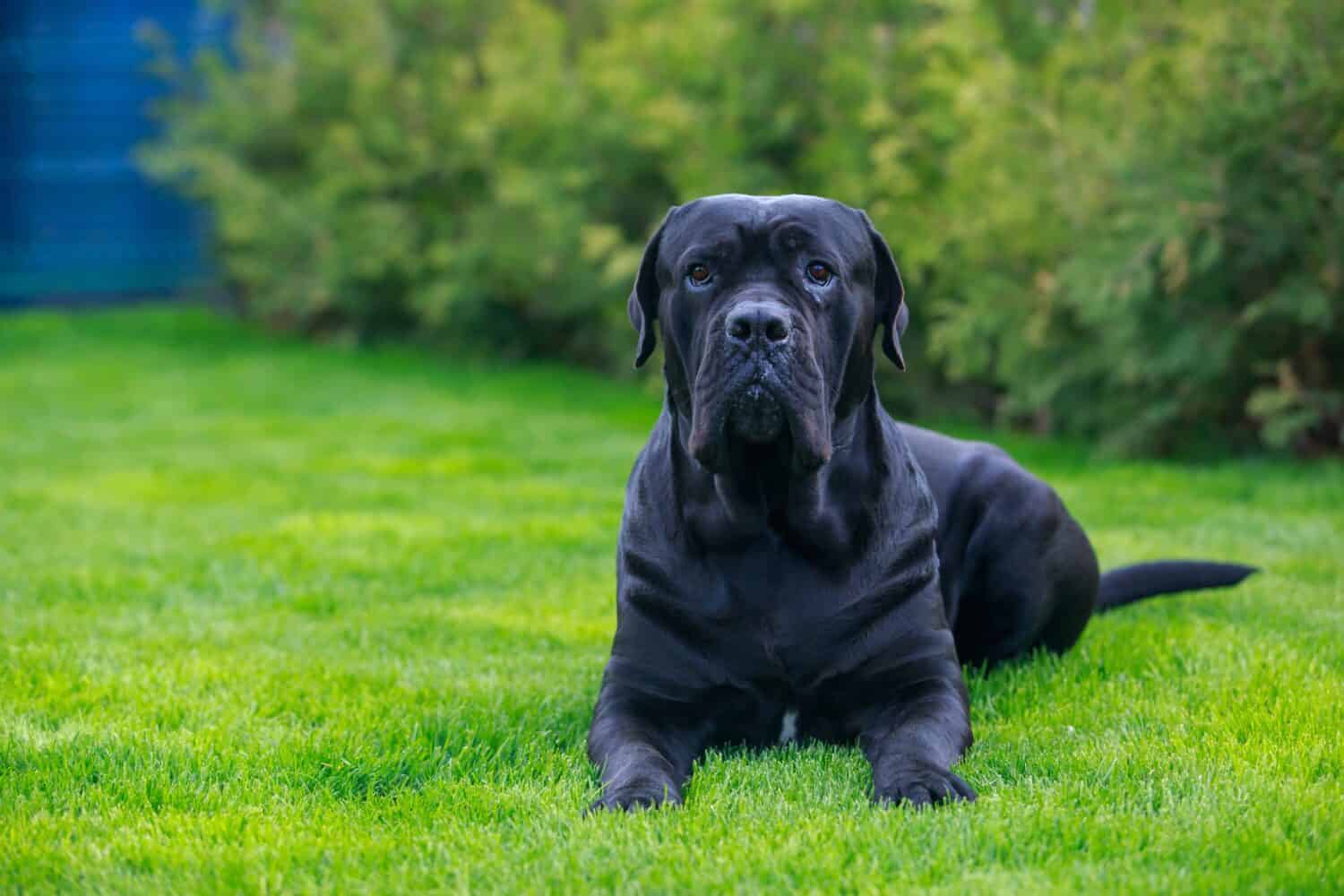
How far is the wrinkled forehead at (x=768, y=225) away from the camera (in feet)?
10.3

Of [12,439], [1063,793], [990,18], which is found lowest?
[12,439]

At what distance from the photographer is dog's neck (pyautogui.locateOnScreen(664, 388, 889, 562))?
10.5ft

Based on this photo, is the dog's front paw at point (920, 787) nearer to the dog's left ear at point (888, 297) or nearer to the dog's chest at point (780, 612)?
the dog's chest at point (780, 612)


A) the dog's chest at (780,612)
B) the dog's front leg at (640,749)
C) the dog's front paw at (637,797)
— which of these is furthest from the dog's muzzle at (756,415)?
the dog's front paw at (637,797)

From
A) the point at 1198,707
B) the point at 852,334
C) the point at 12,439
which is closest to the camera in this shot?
the point at 852,334

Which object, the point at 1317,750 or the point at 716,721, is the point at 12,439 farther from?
the point at 1317,750

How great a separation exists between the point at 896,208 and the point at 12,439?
5.42 meters

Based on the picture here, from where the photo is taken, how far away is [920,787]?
2.81 meters

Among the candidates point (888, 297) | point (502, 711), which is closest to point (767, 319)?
point (888, 297)

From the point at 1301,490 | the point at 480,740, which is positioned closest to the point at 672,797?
the point at 480,740

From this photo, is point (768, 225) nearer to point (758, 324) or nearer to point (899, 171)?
point (758, 324)

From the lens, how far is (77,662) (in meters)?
4.03

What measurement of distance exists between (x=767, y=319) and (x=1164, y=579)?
2097mm

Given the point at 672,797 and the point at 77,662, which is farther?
the point at 77,662
